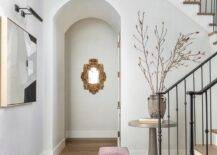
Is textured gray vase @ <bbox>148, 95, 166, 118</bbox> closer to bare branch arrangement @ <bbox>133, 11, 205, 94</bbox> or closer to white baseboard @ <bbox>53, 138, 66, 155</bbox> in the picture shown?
bare branch arrangement @ <bbox>133, 11, 205, 94</bbox>

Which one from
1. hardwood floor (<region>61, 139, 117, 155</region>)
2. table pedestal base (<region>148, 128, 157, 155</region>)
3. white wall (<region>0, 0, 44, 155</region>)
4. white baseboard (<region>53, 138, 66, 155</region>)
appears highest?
white wall (<region>0, 0, 44, 155</region>)

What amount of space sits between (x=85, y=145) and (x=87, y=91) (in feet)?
4.56

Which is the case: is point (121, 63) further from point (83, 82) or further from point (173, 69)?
point (83, 82)

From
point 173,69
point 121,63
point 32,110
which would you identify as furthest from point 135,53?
point 32,110

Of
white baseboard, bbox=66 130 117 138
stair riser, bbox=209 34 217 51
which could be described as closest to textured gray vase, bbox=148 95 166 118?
stair riser, bbox=209 34 217 51

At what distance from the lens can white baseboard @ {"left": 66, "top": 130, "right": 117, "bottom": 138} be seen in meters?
7.68

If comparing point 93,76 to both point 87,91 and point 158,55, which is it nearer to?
point 87,91

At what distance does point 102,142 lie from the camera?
7145 millimetres

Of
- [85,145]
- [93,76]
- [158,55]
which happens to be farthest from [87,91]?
[158,55]

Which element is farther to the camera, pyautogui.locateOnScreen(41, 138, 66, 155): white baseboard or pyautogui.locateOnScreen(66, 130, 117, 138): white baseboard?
pyautogui.locateOnScreen(66, 130, 117, 138): white baseboard

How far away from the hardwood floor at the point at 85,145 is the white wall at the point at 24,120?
1.01 meters

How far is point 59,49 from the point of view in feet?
20.5

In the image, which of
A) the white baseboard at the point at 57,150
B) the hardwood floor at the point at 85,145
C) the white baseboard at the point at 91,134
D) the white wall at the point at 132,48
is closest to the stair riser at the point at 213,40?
the white wall at the point at 132,48

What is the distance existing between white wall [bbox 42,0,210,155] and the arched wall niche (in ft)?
0.29
